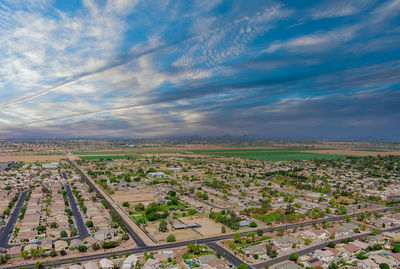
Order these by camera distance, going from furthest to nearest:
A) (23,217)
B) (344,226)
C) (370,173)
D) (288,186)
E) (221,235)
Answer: (370,173) < (288,186) < (23,217) < (344,226) < (221,235)

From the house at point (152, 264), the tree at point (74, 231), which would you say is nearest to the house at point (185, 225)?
the house at point (152, 264)

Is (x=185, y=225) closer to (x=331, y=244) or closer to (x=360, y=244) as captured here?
(x=331, y=244)

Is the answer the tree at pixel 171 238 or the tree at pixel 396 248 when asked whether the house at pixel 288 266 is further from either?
the tree at pixel 396 248

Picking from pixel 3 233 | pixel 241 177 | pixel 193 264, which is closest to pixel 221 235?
pixel 193 264

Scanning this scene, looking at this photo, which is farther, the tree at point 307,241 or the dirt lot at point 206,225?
the dirt lot at point 206,225

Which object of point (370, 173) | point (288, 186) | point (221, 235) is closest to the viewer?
point (221, 235)

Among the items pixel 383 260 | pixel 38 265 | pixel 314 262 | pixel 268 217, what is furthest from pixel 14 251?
pixel 383 260

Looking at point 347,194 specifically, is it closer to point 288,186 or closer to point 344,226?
point 288,186
